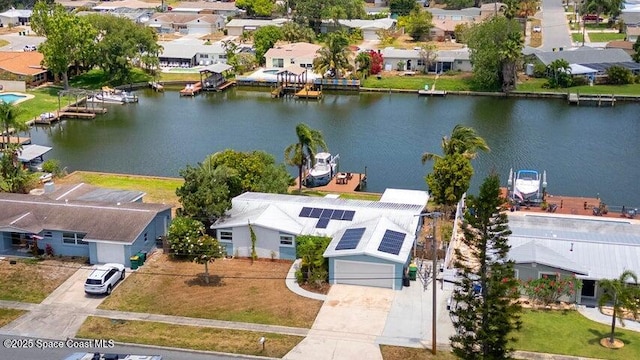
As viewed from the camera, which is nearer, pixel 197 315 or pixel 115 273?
pixel 197 315

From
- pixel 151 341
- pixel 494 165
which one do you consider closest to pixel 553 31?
pixel 494 165

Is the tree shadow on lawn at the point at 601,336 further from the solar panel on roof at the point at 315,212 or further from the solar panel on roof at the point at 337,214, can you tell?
the solar panel on roof at the point at 315,212

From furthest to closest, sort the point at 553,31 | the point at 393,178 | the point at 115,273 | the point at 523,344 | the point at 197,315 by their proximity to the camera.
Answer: the point at 553,31
the point at 393,178
the point at 115,273
the point at 197,315
the point at 523,344

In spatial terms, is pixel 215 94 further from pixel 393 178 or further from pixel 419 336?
pixel 419 336

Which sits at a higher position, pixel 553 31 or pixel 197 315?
pixel 553 31

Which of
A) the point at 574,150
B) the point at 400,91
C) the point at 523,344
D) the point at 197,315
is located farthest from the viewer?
the point at 400,91

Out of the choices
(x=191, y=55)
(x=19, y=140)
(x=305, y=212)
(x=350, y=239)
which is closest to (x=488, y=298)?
(x=350, y=239)

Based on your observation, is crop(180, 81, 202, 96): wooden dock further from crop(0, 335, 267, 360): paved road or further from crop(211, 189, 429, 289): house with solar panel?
crop(0, 335, 267, 360): paved road

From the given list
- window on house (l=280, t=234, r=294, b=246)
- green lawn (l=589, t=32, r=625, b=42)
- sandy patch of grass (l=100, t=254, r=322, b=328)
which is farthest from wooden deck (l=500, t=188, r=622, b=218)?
green lawn (l=589, t=32, r=625, b=42)
